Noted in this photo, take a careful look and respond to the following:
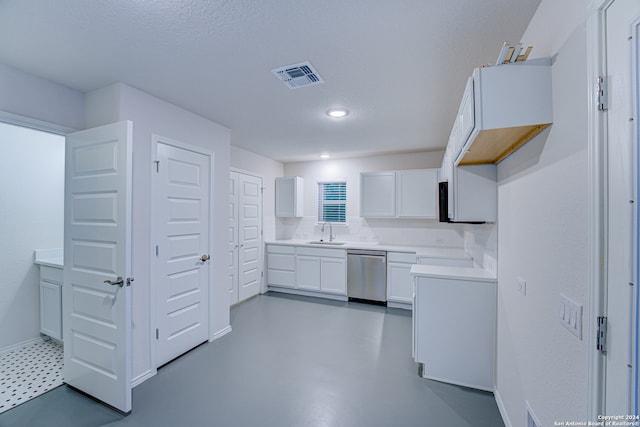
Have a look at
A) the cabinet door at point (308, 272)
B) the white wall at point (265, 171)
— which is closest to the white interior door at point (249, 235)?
the white wall at point (265, 171)

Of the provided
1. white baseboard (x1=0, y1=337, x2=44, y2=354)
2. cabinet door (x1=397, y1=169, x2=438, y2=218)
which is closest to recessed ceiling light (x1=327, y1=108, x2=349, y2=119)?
cabinet door (x1=397, y1=169, x2=438, y2=218)

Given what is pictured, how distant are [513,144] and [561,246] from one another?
769mm

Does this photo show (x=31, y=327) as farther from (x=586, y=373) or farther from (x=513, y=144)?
(x=513, y=144)

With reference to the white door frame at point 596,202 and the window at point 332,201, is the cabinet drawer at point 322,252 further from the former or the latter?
the white door frame at point 596,202

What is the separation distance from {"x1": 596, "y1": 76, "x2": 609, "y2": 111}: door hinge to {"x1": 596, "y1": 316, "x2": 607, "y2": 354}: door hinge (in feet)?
2.21

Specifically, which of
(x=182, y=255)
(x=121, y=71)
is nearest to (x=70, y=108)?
(x=121, y=71)

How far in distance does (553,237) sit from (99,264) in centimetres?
287

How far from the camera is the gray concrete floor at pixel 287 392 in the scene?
1840 mm

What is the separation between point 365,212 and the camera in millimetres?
4621

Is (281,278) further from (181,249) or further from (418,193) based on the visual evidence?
(418,193)

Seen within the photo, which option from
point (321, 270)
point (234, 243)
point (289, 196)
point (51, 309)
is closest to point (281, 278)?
point (321, 270)

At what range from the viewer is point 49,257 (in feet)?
10.1

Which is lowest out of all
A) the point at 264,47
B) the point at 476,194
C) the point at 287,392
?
the point at 287,392

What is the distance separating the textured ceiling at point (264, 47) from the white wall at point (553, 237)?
458 millimetres
